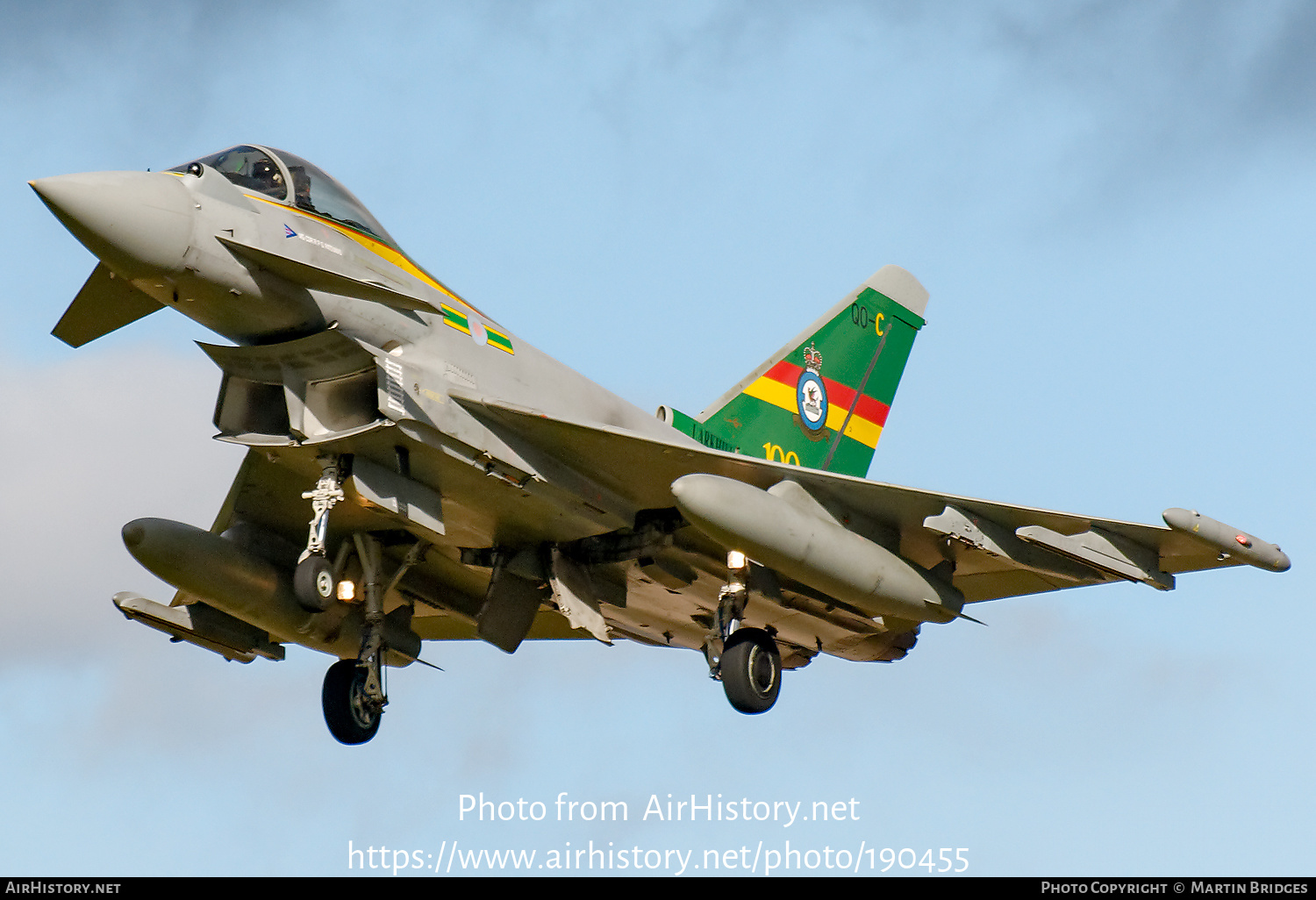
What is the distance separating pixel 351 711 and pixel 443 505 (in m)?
3.16

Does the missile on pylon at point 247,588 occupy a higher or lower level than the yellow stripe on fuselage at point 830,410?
lower

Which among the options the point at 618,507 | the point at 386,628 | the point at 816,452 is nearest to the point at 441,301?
the point at 618,507

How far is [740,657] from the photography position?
54.7 ft

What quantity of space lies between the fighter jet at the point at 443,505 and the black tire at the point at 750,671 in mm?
24

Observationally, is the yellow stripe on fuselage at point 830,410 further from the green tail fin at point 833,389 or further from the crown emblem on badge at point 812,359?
the crown emblem on badge at point 812,359

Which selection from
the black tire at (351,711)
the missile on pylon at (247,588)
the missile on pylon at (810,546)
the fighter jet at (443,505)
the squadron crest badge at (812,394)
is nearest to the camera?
the fighter jet at (443,505)

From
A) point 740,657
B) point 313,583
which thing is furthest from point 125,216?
point 740,657

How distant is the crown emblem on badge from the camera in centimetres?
2047

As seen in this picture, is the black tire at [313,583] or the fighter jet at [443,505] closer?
the fighter jet at [443,505]

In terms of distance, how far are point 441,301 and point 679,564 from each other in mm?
3614

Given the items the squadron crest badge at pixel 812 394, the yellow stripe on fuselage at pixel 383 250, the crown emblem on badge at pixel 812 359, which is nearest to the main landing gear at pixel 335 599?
the yellow stripe on fuselage at pixel 383 250

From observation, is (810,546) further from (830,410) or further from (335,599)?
(830,410)

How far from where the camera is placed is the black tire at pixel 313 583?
1511cm

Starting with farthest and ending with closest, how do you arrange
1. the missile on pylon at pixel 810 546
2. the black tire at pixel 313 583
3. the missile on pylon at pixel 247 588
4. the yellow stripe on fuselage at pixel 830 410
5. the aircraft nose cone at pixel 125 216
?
the yellow stripe on fuselage at pixel 830 410
the missile on pylon at pixel 247 588
the missile on pylon at pixel 810 546
the black tire at pixel 313 583
the aircraft nose cone at pixel 125 216
